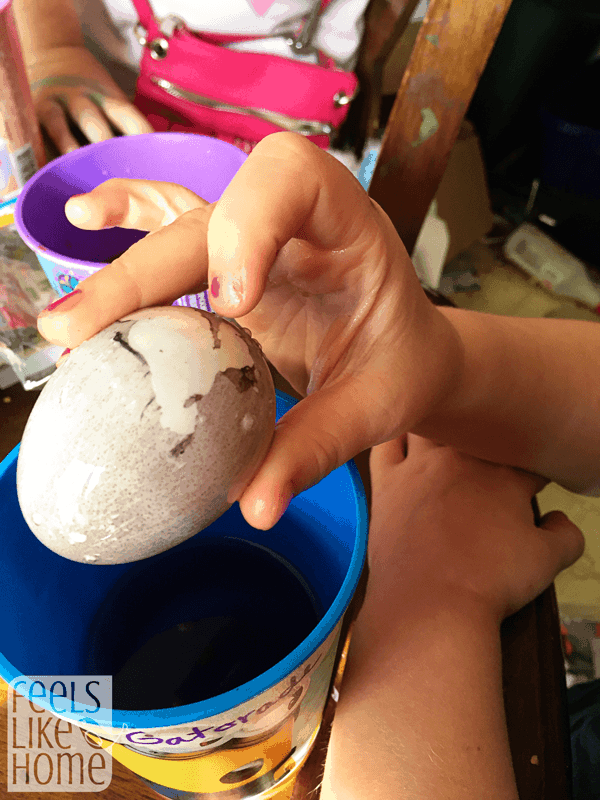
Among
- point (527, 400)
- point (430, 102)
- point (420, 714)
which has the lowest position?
point (420, 714)

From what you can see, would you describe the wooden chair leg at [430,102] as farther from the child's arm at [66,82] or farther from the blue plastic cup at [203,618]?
the blue plastic cup at [203,618]

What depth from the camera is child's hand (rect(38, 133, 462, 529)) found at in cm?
30

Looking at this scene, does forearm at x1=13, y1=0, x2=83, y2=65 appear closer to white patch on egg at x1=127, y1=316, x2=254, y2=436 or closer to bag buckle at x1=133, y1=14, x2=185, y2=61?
bag buckle at x1=133, y1=14, x2=185, y2=61

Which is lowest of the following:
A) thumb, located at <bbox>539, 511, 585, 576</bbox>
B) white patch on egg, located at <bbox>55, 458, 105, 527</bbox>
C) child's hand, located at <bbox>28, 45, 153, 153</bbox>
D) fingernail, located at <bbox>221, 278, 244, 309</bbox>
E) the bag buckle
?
thumb, located at <bbox>539, 511, 585, 576</bbox>

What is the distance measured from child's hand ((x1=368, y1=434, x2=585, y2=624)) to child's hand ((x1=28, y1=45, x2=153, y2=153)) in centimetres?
54

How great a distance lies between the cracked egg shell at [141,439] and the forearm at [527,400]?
0.86 feet

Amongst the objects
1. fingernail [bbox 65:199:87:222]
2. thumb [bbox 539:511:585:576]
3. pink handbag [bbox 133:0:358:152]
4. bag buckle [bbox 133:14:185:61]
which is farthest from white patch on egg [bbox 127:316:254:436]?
bag buckle [bbox 133:14:185:61]

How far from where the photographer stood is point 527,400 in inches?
21.8

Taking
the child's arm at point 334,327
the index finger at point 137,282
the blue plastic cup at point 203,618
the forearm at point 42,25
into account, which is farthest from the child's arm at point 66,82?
the blue plastic cup at point 203,618

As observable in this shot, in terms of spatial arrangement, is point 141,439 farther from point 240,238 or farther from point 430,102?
point 430,102

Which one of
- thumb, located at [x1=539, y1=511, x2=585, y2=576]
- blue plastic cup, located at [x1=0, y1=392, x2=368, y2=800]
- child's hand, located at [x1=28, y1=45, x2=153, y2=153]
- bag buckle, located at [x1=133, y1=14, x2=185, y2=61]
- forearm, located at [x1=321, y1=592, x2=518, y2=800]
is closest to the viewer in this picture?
blue plastic cup, located at [x1=0, y1=392, x2=368, y2=800]

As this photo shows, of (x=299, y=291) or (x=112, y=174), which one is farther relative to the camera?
(x=112, y=174)

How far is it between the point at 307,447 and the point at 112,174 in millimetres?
433

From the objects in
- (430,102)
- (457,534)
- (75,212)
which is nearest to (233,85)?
(430,102)
